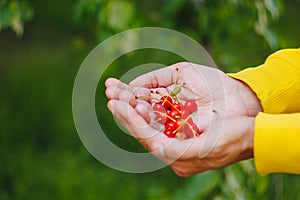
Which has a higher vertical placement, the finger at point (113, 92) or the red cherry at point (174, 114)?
the finger at point (113, 92)

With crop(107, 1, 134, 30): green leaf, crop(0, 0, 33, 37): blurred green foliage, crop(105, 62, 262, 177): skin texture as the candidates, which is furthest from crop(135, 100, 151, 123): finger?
crop(0, 0, 33, 37): blurred green foliage

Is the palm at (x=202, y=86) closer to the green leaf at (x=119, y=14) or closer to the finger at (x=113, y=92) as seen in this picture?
the finger at (x=113, y=92)

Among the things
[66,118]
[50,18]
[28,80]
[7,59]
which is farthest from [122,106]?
[50,18]

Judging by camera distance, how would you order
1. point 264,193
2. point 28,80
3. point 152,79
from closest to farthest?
point 152,79 < point 264,193 < point 28,80

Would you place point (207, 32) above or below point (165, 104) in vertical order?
below

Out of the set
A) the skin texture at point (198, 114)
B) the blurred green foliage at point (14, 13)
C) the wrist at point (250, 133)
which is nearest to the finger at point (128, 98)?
the skin texture at point (198, 114)

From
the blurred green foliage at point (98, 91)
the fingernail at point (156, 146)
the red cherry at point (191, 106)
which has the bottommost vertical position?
the blurred green foliage at point (98, 91)

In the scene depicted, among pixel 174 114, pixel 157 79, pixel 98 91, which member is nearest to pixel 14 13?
pixel 157 79

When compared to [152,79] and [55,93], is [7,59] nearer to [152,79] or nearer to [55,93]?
[55,93]
